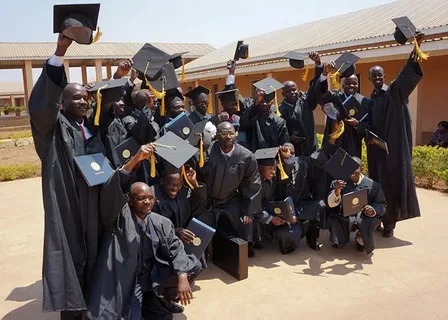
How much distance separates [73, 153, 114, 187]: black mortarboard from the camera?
9.57ft

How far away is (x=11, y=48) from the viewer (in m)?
26.6

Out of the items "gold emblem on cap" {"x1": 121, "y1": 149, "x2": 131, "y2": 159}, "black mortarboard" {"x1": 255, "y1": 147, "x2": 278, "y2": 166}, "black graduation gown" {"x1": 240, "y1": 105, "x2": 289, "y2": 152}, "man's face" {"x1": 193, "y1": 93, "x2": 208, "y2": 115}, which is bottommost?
"black mortarboard" {"x1": 255, "y1": 147, "x2": 278, "y2": 166}

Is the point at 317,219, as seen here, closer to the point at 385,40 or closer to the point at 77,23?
the point at 77,23

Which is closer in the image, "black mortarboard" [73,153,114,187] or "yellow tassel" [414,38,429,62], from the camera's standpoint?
"black mortarboard" [73,153,114,187]

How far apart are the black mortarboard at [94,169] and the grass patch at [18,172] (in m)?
8.18

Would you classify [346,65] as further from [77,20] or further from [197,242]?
[77,20]

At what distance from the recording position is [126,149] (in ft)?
14.6

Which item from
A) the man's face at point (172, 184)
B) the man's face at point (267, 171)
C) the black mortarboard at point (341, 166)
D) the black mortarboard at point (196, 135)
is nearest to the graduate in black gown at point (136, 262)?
the man's face at point (172, 184)

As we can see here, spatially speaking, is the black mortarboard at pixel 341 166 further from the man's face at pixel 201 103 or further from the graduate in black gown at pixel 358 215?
the man's face at pixel 201 103

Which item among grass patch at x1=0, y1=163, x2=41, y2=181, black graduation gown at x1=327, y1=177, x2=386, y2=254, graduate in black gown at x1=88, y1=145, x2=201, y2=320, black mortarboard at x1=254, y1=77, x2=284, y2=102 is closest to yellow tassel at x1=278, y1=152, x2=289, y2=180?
black graduation gown at x1=327, y1=177, x2=386, y2=254

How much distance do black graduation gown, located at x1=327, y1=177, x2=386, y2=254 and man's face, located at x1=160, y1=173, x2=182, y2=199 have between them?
6.36 feet

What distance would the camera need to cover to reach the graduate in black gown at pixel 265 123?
203 inches

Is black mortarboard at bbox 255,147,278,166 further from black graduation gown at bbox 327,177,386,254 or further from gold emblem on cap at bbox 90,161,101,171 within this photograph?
gold emblem on cap at bbox 90,161,101,171

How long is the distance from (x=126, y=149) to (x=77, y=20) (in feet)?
6.26
